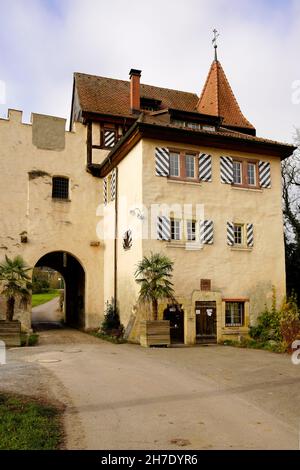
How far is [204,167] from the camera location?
65.9ft

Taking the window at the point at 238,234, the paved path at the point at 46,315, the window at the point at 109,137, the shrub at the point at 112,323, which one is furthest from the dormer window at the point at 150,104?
the paved path at the point at 46,315

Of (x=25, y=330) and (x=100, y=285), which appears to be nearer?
(x=25, y=330)

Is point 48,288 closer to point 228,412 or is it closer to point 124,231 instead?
point 124,231

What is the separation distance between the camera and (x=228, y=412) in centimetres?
782

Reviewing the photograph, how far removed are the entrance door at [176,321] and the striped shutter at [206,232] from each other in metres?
2.84

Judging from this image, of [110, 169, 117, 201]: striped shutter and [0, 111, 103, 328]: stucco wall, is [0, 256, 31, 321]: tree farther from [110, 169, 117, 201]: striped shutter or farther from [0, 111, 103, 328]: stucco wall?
[110, 169, 117, 201]: striped shutter

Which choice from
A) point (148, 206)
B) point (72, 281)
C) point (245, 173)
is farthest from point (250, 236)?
point (72, 281)

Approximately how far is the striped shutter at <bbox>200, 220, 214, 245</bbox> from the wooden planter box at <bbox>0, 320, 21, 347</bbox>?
7.71 m

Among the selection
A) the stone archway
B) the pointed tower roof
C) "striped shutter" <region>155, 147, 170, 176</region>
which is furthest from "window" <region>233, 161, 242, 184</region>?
the stone archway

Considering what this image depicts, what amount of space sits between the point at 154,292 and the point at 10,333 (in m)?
5.09

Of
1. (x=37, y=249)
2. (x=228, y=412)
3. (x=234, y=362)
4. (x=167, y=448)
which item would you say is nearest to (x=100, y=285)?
(x=37, y=249)

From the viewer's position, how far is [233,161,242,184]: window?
2089cm
